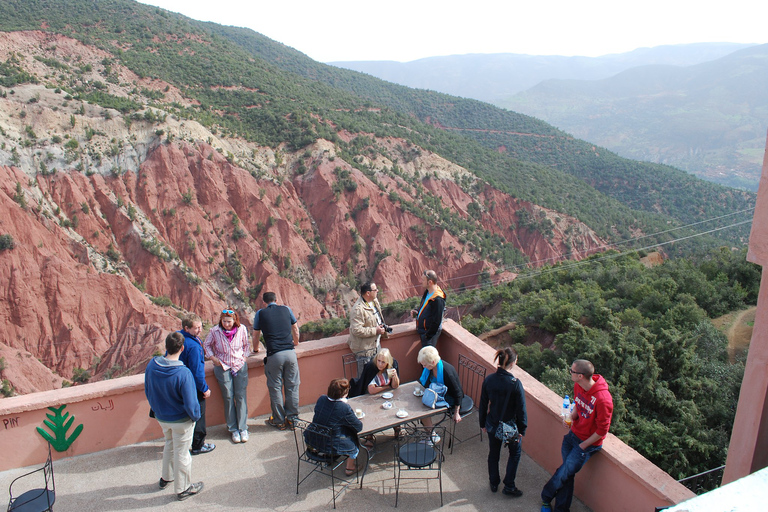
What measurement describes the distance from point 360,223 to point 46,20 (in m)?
29.6

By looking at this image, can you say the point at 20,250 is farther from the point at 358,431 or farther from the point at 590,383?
the point at 590,383

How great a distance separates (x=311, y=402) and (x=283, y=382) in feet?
2.56

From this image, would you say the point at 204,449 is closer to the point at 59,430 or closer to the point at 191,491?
the point at 191,491

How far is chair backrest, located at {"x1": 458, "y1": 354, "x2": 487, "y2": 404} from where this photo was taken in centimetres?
630

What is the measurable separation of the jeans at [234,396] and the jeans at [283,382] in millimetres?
289

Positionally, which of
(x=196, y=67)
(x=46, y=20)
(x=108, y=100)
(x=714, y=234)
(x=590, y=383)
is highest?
(x=46, y=20)

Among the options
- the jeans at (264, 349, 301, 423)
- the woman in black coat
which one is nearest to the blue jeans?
the woman in black coat

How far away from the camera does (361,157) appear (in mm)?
40062

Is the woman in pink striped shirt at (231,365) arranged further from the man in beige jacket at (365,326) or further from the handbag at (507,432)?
the handbag at (507,432)

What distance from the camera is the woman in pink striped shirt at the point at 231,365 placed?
18.5 ft

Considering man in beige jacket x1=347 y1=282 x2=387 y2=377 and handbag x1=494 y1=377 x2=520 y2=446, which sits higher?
man in beige jacket x1=347 y1=282 x2=387 y2=377

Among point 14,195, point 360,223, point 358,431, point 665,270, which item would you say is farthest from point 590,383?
point 360,223

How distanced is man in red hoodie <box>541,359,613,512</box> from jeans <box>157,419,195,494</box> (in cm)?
330

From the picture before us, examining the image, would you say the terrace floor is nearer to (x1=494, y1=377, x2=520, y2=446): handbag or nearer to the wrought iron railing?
(x1=494, y1=377, x2=520, y2=446): handbag
